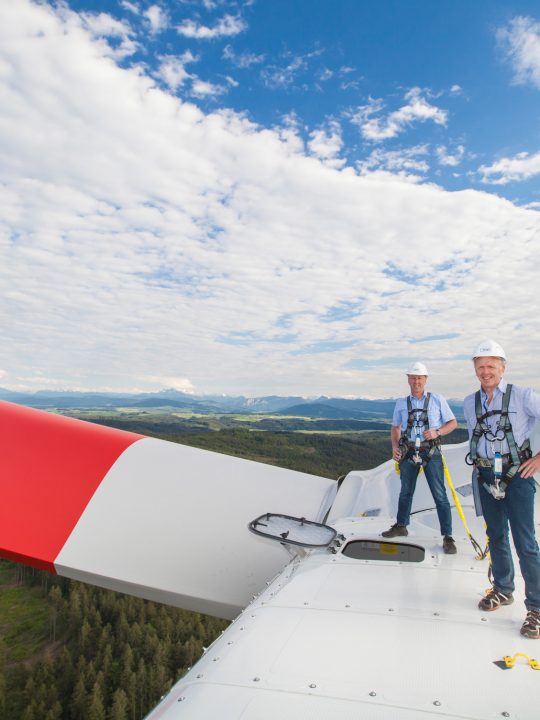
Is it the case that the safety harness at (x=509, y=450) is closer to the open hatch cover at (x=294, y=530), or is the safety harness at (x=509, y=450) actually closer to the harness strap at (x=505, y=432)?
the harness strap at (x=505, y=432)

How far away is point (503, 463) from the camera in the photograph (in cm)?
430

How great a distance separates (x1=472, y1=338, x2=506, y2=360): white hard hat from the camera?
445 cm

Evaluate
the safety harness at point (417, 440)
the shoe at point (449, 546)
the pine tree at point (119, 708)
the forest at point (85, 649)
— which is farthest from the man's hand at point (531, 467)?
the pine tree at point (119, 708)

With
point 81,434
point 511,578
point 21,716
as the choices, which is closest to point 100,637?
point 21,716

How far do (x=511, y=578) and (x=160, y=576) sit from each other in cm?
423

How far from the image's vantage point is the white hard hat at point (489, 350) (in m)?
4.45

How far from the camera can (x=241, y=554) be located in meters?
6.12

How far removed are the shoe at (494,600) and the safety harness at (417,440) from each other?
2.39 metres

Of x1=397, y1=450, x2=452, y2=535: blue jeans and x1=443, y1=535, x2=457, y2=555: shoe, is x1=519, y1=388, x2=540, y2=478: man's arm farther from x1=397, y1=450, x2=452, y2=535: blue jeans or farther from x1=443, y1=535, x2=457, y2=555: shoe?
x1=397, y1=450, x2=452, y2=535: blue jeans

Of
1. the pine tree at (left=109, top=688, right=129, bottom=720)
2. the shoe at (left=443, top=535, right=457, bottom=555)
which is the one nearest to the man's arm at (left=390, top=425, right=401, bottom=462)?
the shoe at (left=443, top=535, right=457, bottom=555)

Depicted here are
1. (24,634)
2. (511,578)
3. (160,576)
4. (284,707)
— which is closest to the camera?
(284,707)

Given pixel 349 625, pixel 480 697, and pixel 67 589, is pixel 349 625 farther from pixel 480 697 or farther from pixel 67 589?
pixel 67 589

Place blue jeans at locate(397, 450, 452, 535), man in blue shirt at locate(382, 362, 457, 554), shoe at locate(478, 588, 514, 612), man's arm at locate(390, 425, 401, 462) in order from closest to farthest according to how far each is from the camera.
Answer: shoe at locate(478, 588, 514, 612), blue jeans at locate(397, 450, 452, 535), man in blue shirt at locate(382, 362, 457, 554), man's arm at locate(390, 425, 401, 462)

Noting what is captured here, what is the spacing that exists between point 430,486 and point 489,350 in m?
2.47
